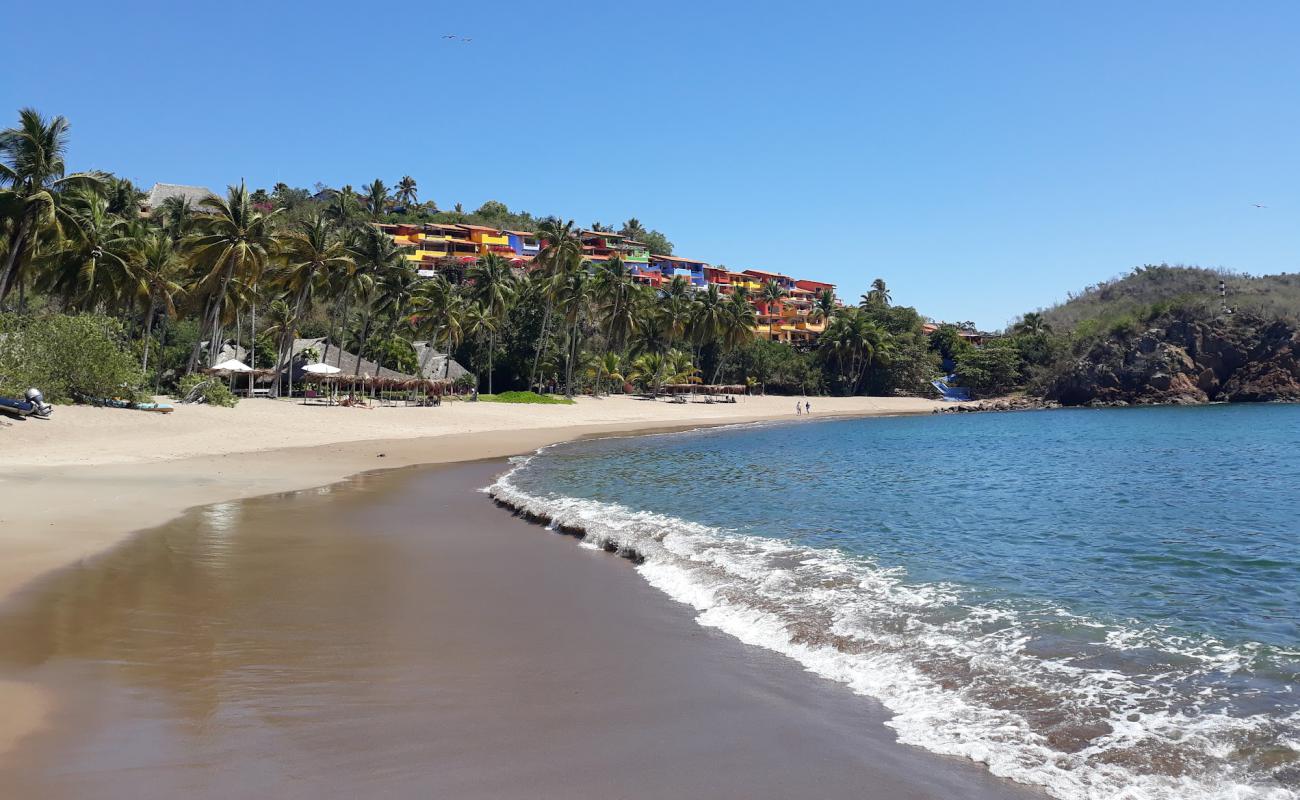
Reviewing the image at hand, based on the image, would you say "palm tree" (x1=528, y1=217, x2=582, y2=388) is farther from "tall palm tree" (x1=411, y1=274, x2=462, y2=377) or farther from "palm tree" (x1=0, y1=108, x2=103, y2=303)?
"palm tree" (x1=0, y1=108, x2=103, y2=303)

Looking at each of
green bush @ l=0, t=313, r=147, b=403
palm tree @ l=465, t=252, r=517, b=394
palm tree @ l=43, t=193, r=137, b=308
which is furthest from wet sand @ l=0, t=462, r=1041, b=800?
palm tree @ l=465, t=252, r=517, b=394

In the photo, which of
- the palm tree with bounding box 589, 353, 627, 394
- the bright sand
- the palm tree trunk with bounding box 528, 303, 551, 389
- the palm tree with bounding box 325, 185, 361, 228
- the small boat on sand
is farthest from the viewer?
the palm tree with bounding box 325, 185, 361, 228

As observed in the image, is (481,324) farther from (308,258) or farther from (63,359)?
(63,359)

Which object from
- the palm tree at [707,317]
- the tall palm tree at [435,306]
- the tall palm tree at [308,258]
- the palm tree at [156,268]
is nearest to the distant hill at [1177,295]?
the palm tree at [707,317]

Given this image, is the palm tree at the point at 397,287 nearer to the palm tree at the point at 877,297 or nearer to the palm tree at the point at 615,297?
the palm tree at the point at 615,297

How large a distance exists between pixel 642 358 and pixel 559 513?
6357cm

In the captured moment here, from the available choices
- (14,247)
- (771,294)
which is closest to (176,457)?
(14,247)

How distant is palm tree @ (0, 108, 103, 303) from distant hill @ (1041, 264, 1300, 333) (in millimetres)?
86589

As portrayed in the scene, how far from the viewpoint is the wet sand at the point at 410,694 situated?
16.2 feet

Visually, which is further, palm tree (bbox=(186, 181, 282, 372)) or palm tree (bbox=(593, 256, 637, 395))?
palm tree (bbox=(593, 256, 637, 395))

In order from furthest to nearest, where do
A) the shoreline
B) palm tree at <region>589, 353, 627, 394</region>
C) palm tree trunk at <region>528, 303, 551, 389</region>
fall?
palm tree at <region>589, 353, 627, 394</region> → palm tree trunk at <region>528, 303, 551, 389</region> → the shoreline

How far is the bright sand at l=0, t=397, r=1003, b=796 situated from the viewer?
11750mm

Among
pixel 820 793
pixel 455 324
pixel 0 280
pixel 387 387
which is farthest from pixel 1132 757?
pixel 455 324

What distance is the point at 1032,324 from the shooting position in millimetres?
101000
